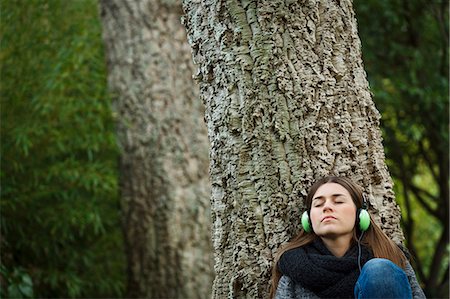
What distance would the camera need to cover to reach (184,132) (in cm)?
564

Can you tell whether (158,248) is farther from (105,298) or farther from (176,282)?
(105,298)

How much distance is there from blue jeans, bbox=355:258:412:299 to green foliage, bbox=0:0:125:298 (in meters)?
2.91

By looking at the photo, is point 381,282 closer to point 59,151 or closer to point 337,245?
point 337,245

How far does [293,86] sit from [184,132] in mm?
2800

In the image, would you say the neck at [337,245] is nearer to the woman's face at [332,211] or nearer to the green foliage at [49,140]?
the woman's face at [332,211]

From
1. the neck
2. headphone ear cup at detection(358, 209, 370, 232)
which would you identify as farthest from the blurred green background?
headphone ear cup at detection(358, 209, 370, 232)

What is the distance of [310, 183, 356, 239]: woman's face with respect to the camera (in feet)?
9.23

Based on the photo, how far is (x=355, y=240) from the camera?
288cm

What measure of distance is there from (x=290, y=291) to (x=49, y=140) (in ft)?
9.90

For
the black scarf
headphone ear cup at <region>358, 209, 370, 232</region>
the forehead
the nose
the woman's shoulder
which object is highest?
the forehead

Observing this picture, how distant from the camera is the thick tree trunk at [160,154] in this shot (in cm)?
557

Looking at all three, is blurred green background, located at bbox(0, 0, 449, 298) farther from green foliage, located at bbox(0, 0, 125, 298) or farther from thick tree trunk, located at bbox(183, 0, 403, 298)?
thick tree trunk, located at bbox(183, 0, 403, 298)

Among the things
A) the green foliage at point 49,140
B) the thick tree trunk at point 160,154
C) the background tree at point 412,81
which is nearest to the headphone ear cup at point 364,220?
the green foliage at point 49,140

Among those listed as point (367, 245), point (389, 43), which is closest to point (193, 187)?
point (389, 43)
